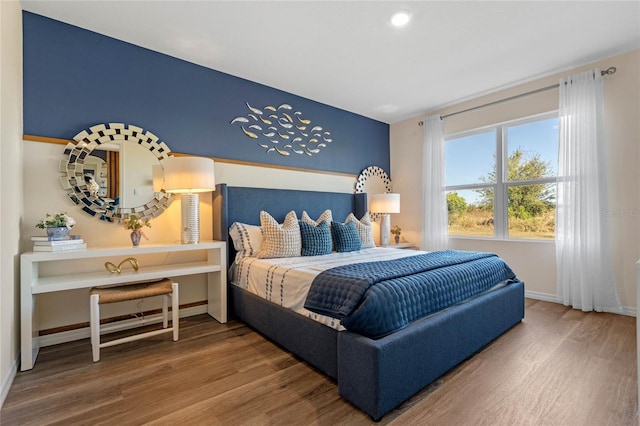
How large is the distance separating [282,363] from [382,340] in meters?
0.86

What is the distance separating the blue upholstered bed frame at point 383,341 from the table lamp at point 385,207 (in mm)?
1954

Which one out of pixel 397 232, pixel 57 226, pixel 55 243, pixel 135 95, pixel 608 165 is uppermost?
pixel 135 95

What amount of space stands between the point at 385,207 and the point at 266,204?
1818mm

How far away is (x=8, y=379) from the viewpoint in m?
1.76

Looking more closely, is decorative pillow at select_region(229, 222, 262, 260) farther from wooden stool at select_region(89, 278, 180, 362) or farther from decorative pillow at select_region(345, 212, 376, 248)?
decorative pillow at select_region(345, 212, 376, 248)

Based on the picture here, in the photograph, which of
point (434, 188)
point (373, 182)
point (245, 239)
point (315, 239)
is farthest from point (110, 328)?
point (434, 188)

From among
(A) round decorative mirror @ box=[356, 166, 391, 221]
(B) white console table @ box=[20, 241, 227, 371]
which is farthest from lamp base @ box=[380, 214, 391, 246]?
(B) white console table @ box=[20, 241, 227, 371]

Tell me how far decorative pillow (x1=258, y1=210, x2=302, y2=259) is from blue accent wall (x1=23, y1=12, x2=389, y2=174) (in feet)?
3.30

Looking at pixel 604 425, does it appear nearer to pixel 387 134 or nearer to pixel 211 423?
pixel 211 423

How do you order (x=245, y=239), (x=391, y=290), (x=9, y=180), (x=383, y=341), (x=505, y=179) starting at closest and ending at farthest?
1. (x=383, y=341)
2. (x=391, y=290)
3. (x=9, y=180)
4. (x=245, y=239)
5. (x=505, y=179)

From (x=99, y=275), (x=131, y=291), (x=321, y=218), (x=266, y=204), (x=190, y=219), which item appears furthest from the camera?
(x=321, y=218)

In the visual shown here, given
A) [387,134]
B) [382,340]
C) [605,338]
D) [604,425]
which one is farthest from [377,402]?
[387,134]

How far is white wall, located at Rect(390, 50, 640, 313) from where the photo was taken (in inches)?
114

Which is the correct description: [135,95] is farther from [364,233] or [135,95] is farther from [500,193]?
[500,193]
